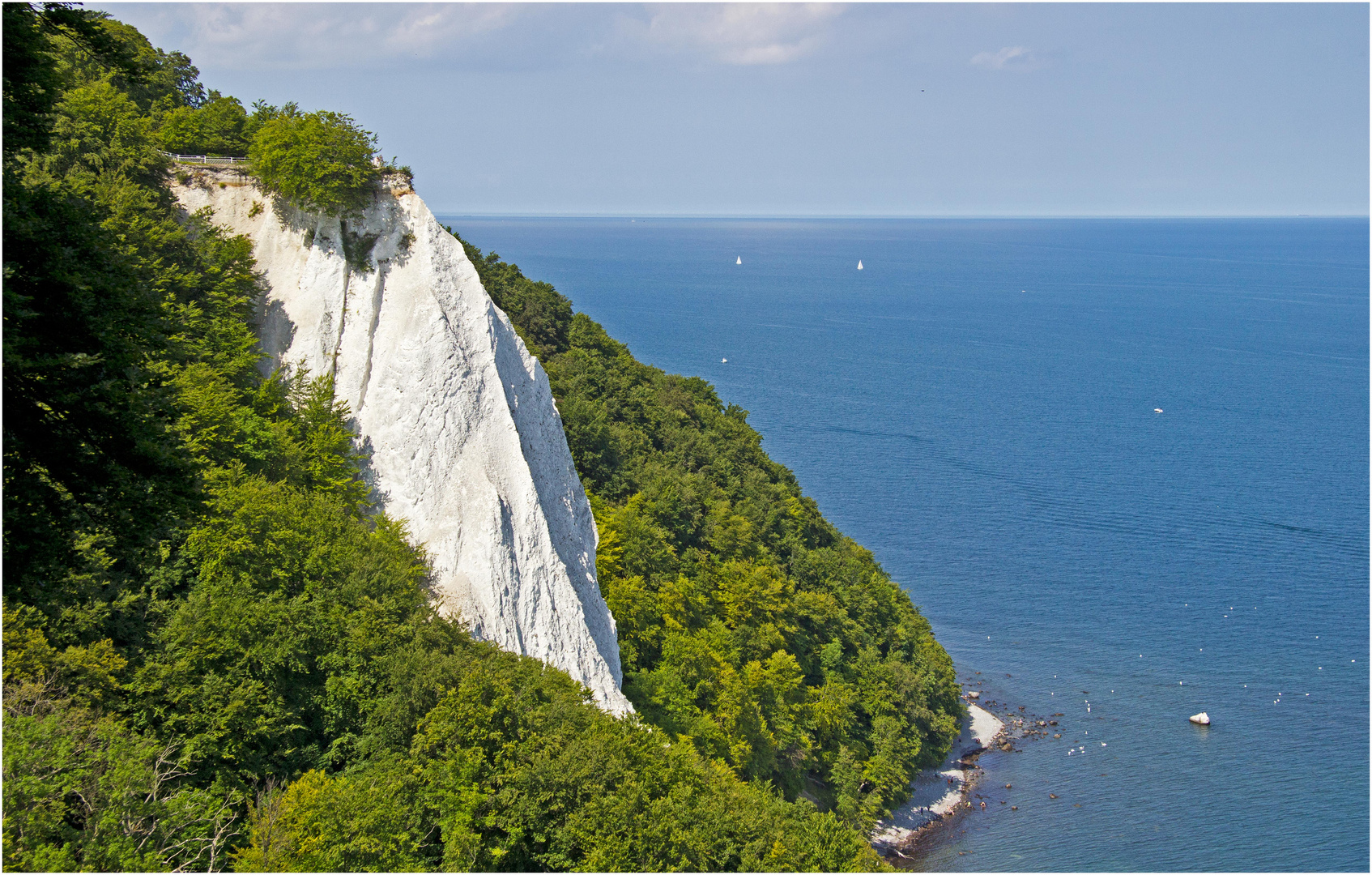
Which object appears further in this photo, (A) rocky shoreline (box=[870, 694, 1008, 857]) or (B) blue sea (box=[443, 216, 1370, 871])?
(B) blue sea (box=[443, 216, 1370, 871])

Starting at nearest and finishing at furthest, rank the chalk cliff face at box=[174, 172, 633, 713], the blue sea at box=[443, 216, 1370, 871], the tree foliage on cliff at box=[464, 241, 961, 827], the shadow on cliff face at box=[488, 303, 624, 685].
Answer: the chalk cliff face at box=[174, 172, 633, 713]
the shadow on cliff face at box=[488, 303, 624, 685]
the tree foliage on cliff at box=[464, 241, 961, 827]
the blue sea at box=[443, 216, 1370, 871]

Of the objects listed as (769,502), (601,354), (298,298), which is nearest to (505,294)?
(601,354)

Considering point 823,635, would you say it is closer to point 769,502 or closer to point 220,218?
point 769,502

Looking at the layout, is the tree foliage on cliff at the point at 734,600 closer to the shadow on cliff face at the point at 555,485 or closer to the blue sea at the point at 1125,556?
the shadow on cliff face at the point at 555,485

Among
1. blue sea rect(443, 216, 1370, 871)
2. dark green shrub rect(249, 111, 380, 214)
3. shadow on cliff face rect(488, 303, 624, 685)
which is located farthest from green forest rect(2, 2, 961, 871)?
blue sea rect(443, 216, 1370, 871)

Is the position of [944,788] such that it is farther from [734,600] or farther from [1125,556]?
[1125,556]

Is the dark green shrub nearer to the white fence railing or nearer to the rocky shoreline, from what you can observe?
the white fence railing

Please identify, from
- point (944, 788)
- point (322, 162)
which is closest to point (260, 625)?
point (322, 162)
